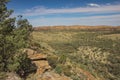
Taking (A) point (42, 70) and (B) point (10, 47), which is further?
(A) point (42, 70)

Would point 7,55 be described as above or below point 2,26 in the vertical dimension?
below

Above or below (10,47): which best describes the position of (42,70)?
below

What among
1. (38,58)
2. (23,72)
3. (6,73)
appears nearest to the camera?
(6,73)

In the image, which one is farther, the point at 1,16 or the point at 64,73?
the point at 64,73

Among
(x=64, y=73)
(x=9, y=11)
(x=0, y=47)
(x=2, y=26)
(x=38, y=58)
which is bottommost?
(x=64, y=73)

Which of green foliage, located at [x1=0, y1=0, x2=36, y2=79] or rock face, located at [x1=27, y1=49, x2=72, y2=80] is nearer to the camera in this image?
green foliage, located at [x1=0, y1=0, x2=36, y2=79]

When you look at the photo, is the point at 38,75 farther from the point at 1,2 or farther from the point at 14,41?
the point at 1,2

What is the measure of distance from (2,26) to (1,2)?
2.58 meters

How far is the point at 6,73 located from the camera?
22.7 metres

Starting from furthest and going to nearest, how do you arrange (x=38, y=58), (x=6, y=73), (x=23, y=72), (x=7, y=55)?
(x=38, y=58)
(x=23, y=72)
(x=7, y=55)
(x=6, y=73)

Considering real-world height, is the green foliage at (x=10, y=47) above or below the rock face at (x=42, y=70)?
above

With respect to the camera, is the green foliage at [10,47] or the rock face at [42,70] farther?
the rock face at [42,70]

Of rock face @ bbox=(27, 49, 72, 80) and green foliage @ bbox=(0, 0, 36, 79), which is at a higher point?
green foliage @ bbox=(0, 0, 36, 79)

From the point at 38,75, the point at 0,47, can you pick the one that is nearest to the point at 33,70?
the point at 38,75
